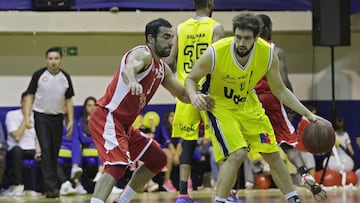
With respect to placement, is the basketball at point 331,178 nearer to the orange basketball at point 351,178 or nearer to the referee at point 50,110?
the orange basketball at point 351,178

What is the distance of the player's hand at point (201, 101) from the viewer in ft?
18.5

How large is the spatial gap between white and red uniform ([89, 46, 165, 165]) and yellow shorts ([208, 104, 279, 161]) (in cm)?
52

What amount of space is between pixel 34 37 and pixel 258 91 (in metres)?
5.43

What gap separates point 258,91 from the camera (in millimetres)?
7449

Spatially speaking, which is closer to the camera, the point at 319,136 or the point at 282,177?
the point at 282,177

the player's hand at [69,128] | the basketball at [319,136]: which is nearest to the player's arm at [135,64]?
the basketball at [319,136]

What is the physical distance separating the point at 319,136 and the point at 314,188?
0.66 metres

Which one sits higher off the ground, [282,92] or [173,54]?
[173,54]

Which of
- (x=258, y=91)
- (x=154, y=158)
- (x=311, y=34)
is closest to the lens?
(x=154, y=158)

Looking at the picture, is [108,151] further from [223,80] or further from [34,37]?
[34,37]

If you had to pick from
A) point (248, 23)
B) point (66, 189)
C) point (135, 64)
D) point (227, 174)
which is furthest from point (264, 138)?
point (66, 189)

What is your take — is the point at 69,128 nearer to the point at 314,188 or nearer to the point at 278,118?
the point at 278,118

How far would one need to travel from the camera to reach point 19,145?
1085 cm

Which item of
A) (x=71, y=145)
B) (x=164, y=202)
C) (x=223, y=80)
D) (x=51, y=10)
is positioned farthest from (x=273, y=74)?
(x=51, y=10)
